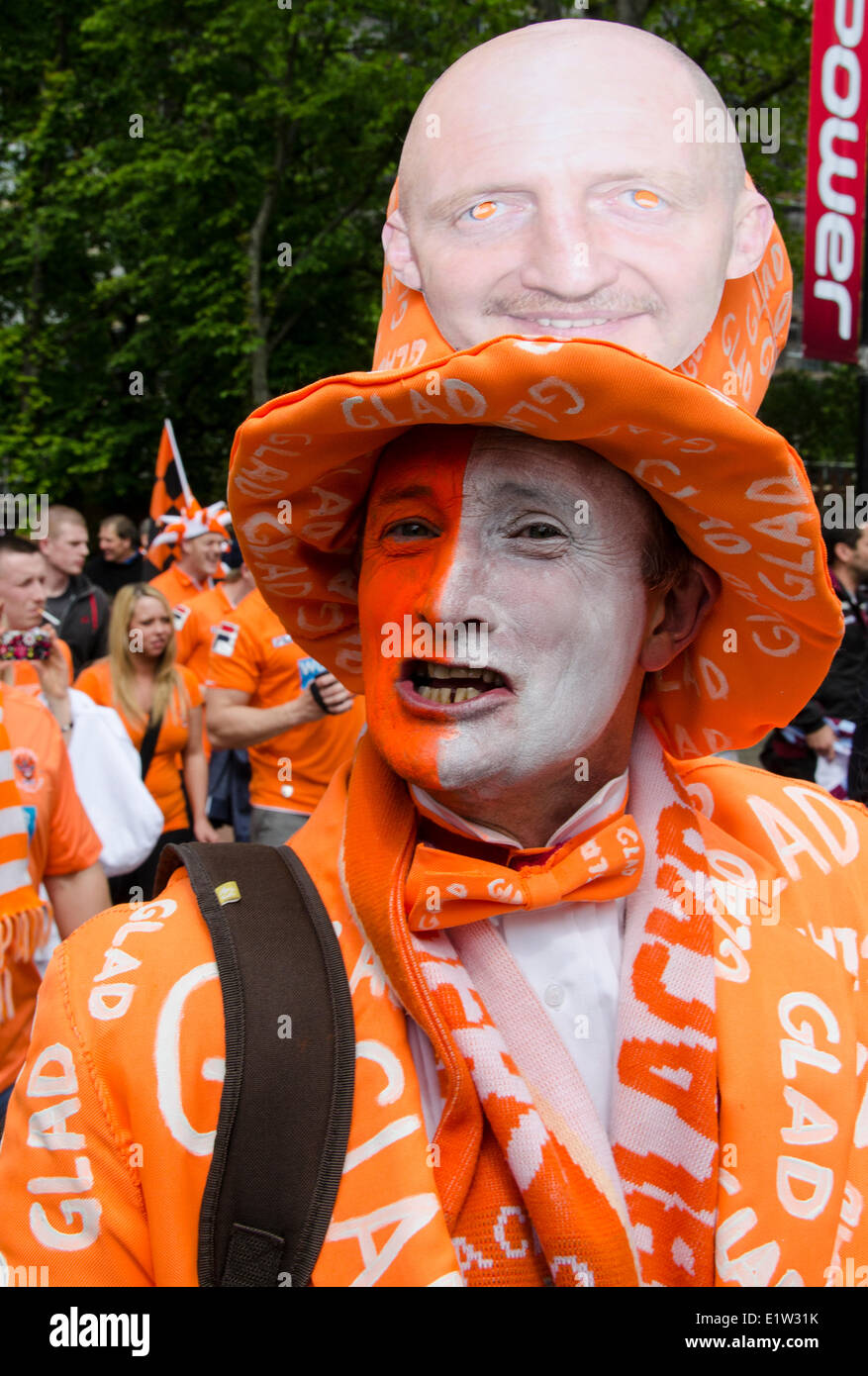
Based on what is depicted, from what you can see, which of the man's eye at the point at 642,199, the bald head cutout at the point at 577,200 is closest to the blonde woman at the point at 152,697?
the bald head cutout at the point at 577,200

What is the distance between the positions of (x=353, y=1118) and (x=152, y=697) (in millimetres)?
4683

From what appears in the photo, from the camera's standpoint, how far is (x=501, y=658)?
1.65 meters

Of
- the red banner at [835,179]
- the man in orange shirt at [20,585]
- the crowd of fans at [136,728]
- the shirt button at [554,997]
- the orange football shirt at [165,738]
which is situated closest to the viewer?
the shirt button at [554,997]

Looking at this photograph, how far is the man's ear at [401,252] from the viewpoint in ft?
5.93

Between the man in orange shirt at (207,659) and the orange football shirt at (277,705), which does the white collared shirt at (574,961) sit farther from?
the man in orange shirt at (207,659)

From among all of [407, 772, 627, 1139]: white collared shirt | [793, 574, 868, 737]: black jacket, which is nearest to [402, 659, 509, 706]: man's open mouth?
[407, 772, 627, 1139]: white collared shirt

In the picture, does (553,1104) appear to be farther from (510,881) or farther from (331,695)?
(331,695)

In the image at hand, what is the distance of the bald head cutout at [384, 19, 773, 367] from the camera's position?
65.6 inches

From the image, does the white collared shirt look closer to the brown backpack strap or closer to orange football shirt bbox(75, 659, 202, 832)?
the brown backpack strap

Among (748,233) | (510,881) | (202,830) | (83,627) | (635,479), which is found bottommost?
(202,830)

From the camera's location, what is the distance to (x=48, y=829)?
340 cm

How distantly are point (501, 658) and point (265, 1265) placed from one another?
0.76 m

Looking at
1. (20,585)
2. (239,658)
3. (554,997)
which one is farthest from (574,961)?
(239,658)
